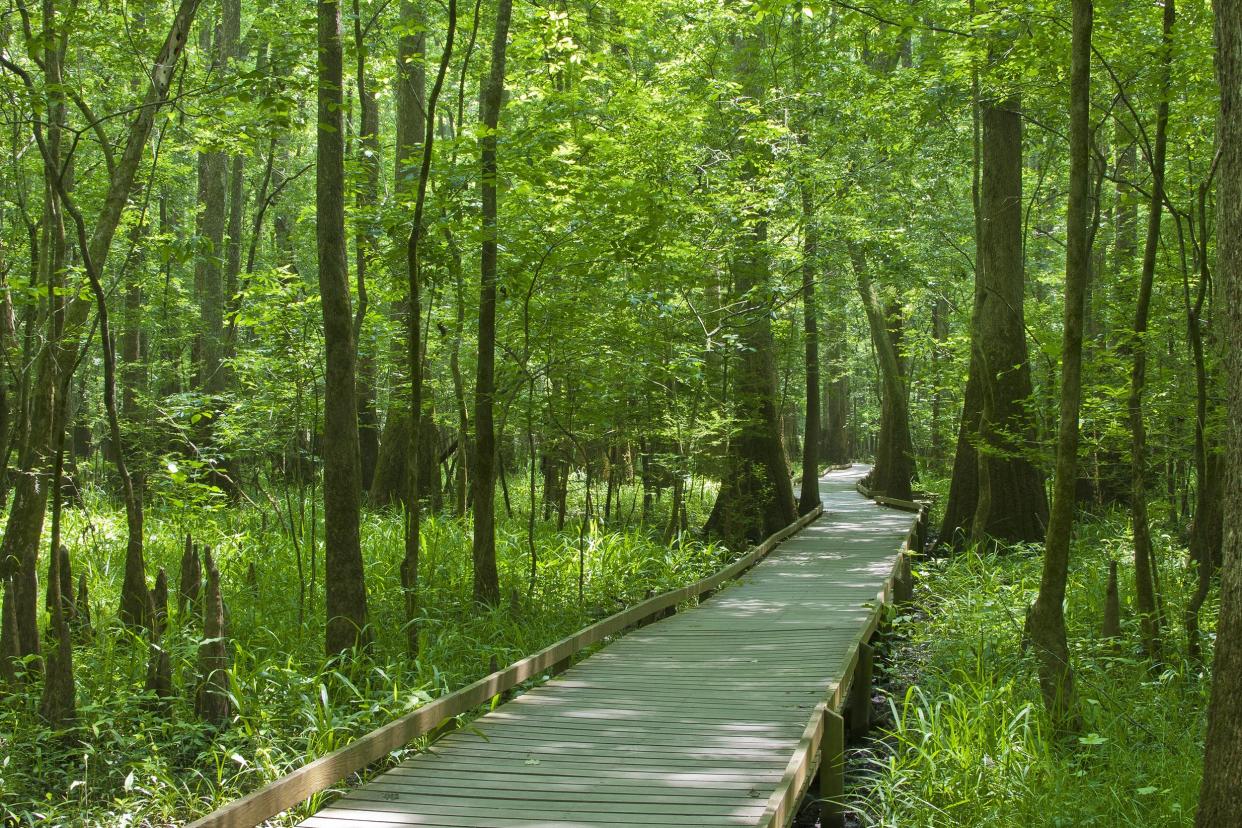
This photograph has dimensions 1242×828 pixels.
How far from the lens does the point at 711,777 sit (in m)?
5.54

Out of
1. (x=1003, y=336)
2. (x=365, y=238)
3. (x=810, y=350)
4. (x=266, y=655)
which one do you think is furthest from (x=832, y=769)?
(x=810, y=350)

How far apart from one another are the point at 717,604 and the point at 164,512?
8889 mm

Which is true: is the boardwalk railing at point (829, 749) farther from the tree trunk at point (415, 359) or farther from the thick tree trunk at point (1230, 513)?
the tree trunk at point (415, 359)

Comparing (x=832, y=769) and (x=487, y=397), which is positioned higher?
(x=487, y=397)

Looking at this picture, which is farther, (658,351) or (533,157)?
(658,351)

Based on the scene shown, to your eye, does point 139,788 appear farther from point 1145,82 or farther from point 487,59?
point 487,59

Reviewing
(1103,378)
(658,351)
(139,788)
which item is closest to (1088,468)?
(1103,378)

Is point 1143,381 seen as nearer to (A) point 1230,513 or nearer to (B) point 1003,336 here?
(A) point 1230,513

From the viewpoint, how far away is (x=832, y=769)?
6.06 meters

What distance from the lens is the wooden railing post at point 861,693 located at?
26.3 feet

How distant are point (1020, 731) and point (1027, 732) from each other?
2.34ft

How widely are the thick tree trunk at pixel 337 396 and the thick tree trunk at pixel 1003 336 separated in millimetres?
9284

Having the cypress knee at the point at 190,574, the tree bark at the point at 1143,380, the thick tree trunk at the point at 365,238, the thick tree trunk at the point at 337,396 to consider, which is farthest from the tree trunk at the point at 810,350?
the cypress knee at the point at 190,574

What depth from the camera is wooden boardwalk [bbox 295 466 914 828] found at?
198 inches
